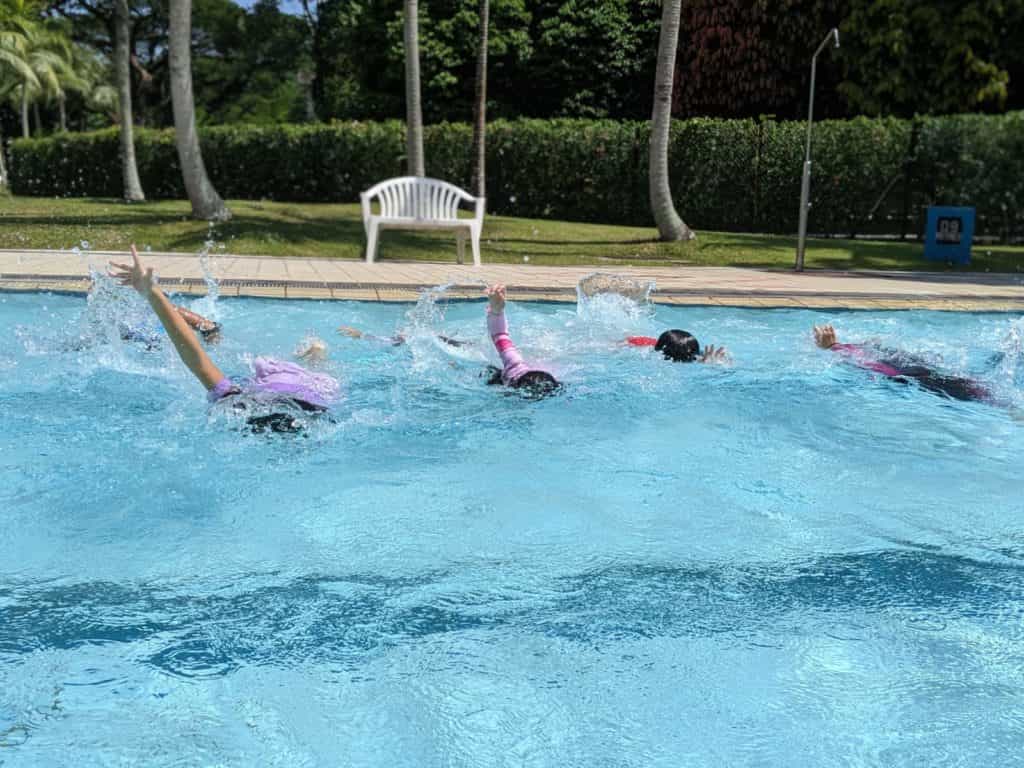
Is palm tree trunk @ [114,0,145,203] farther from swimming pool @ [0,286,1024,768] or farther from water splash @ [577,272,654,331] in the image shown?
water splash @ [577,272,654,331]

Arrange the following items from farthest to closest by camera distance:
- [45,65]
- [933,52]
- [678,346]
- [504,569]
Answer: [45,65] < [933,52] < [678,346] < [504,569]

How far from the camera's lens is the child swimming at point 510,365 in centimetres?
675

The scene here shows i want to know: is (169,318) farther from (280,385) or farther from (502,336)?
(502,336)

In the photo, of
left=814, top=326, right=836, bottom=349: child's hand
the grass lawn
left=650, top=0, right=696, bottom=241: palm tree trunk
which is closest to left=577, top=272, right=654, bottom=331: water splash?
left=814, top=326, right=836, bottom=349: child's hand

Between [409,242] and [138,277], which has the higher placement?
[138,277]

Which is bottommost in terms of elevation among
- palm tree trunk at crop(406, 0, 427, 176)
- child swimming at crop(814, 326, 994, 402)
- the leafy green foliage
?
child swimming at crop(814, 326, 994, 402)

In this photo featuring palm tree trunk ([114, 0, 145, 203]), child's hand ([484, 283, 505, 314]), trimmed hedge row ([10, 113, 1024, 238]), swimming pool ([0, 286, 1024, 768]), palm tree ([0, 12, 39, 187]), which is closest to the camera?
swimming pool ([0, 286, 1024, 768])

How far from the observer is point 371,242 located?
45.8 ft

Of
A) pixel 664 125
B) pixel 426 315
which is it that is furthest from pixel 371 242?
pixel 664 125

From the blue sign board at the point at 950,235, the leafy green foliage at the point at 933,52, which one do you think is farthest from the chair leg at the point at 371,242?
the leafy green foliage at the point at 933,52

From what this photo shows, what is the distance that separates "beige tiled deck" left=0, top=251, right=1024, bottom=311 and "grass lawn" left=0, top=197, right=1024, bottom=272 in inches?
38.1

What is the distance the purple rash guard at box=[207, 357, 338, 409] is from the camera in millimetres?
5594

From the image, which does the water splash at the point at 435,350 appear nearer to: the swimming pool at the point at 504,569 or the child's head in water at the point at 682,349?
the swimming pool at the point at 504,569

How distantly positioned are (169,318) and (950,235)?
592 inches
